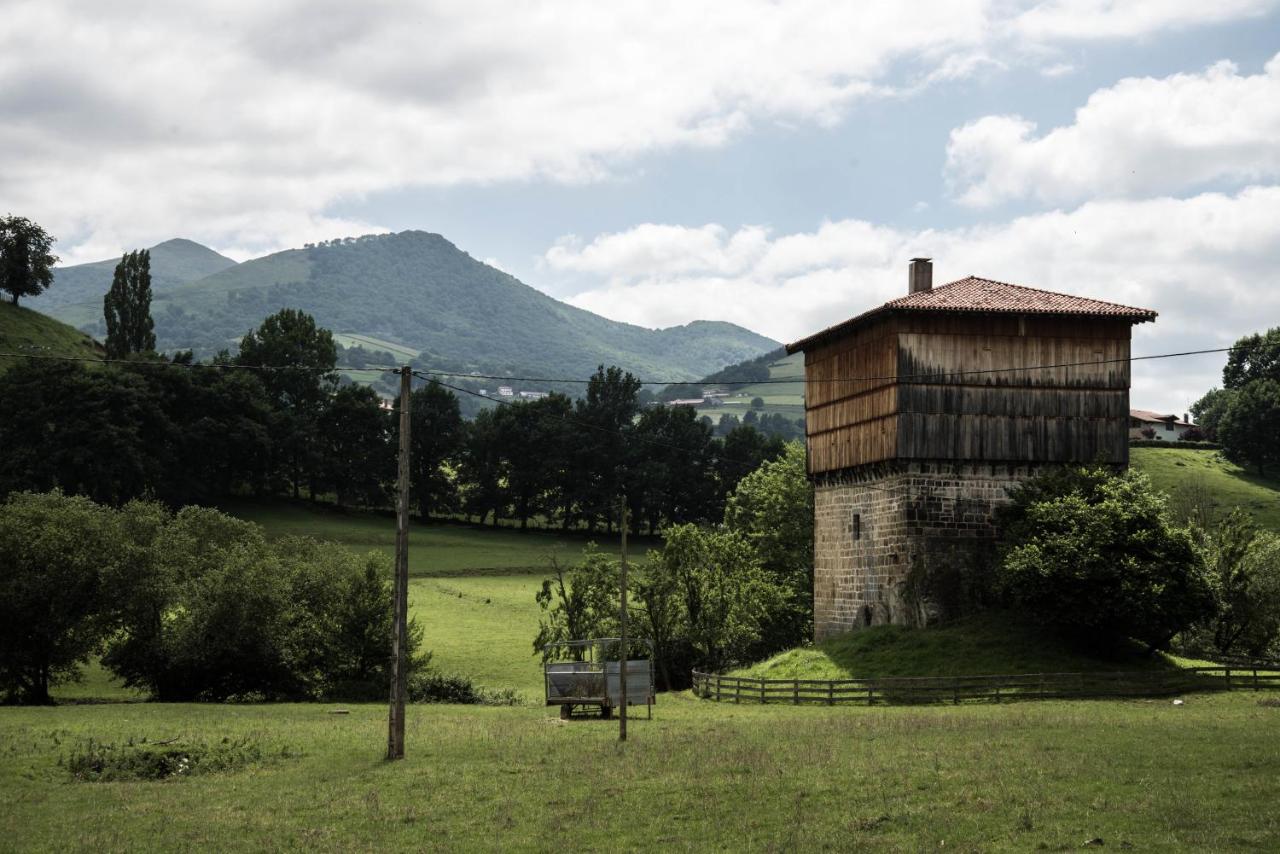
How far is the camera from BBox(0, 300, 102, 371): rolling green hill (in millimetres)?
113875

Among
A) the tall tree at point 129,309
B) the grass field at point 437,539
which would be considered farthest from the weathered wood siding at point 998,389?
the tall tree at point 129,309

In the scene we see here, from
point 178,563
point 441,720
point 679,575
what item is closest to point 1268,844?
point 441,720

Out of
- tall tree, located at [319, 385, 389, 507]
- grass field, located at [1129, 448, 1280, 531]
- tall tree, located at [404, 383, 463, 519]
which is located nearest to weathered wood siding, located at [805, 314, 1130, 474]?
grass field, located at [1129, 448, 1280, 531]

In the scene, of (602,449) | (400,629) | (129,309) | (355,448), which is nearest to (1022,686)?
(400,629)

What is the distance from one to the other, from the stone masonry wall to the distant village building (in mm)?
48

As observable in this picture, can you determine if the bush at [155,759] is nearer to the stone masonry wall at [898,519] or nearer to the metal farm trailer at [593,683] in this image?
the metal farm trailer at [593,683]

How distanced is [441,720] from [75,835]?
19.3 m

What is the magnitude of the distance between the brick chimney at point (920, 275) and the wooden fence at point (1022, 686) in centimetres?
1922

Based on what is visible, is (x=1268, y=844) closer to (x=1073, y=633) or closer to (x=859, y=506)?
(x=1073, y=633)

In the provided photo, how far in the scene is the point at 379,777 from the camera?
29031mm

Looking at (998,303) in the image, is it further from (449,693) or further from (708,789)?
(708,789)

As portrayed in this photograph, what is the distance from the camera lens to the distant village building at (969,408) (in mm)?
52094

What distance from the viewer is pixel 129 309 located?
125000 millimetres

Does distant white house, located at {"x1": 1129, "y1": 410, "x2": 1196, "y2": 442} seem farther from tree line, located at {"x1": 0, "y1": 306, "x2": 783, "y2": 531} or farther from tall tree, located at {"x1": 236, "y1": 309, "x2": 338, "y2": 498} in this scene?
tall tree, located at {"x1": 236, "y1": 309, "x2": 338, "y2": 498}
